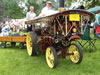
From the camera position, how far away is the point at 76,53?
4723 mm

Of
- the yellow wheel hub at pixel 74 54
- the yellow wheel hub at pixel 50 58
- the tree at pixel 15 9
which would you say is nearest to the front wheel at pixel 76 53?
the yellow wheel hub at pixel 74 54

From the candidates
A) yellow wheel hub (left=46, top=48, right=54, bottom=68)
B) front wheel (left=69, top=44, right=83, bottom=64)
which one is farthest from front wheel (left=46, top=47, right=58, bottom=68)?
front wheel (left=69, top=44, right=83, bottom=64)

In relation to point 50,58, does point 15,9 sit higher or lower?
higher

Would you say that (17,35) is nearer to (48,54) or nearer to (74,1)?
(48,54)

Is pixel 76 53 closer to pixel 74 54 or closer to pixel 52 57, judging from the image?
pixel 74 54

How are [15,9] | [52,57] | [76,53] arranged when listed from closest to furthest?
[52,57] < [76,53] < [15,9]

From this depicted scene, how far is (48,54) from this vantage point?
4.68 m

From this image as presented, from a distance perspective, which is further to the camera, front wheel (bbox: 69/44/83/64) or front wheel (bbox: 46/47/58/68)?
front wheel (bbox: 69/44/83/64)

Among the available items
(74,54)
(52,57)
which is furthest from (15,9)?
(52,57)

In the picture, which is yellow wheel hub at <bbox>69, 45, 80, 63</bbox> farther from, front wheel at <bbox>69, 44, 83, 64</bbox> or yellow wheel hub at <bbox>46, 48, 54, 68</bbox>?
yellow wheel hub at <bbox>46, 48, 54, 68</bbox>

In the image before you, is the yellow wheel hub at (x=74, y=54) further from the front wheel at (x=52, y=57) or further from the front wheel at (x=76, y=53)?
the front wheel at (x=52, y=57)

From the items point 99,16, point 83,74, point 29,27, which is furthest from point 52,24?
point 29,27

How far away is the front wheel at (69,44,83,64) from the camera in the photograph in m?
4.56

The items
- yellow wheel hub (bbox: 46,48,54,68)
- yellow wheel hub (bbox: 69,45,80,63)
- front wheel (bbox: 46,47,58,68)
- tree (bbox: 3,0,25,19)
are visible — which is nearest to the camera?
front wheel (bbox: 46,47,58,68)
